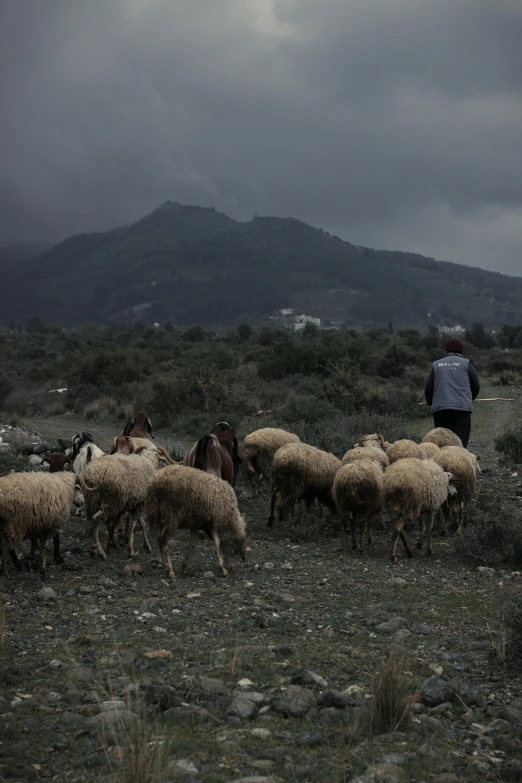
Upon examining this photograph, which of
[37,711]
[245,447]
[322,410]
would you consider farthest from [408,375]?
[37,711]

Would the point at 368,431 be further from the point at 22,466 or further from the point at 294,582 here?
the point at 294,582

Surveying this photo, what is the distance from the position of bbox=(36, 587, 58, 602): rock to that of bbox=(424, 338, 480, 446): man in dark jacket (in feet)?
23.0

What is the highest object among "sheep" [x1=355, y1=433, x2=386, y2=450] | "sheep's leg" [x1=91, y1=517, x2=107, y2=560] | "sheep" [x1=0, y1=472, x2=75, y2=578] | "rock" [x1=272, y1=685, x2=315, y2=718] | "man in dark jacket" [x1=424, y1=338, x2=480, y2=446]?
"man in dark jacket" [x1=424, y1=338, x2=480, y2=446]

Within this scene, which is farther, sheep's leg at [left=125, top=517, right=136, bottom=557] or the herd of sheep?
sheep's leg at [left=125, top=517, right=136, bottom=557]

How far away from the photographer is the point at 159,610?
24.8 ft

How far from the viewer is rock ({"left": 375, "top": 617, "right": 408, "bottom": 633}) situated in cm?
693

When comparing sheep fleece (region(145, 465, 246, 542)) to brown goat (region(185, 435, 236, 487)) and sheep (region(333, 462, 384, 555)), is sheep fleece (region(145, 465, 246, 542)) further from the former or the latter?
sheep (region(333, 462, 384, 555))

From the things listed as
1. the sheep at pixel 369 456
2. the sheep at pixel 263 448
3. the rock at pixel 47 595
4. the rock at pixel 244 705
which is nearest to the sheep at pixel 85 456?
the sheep at pixel 263 448

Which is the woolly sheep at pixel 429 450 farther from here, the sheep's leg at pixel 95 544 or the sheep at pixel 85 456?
the sheep's leg at pixel 95 544

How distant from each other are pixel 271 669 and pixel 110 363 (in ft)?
92.7

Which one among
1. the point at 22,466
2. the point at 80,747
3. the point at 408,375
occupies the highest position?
the point at 408,375

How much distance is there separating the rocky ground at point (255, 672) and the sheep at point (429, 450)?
98.4 inches

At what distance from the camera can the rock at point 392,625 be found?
693 cm

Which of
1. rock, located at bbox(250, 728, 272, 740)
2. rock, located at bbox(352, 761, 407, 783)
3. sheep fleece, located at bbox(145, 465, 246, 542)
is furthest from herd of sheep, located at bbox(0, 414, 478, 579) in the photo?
rock, located at bbox(352, 761, 407, 783)
